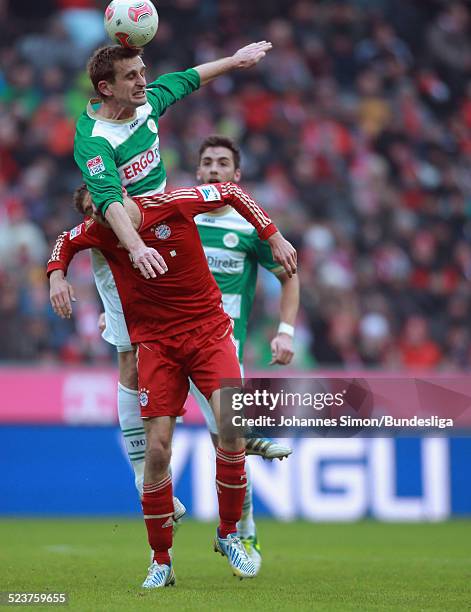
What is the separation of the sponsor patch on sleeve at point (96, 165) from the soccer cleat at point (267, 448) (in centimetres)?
189

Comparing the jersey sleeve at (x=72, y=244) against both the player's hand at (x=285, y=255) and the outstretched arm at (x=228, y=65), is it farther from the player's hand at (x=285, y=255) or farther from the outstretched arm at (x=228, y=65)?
the outstretched arm at (x=228, y=65)

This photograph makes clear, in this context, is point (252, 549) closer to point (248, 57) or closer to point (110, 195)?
point (110, 195)

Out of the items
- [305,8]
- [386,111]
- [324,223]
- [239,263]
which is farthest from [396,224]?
[239,263]

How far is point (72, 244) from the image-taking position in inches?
289

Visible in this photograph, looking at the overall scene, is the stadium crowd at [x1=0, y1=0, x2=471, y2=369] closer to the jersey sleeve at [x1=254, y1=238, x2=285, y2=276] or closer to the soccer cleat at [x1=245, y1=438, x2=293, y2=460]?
the jersey sleeve at [x1=254, y1=238, x2=285, y2=276]

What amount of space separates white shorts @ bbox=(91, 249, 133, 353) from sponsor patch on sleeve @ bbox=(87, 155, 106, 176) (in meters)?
0.97

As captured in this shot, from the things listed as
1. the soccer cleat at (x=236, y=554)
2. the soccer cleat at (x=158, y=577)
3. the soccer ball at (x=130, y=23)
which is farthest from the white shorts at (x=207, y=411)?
the soccer ball at (x=130, y=23)

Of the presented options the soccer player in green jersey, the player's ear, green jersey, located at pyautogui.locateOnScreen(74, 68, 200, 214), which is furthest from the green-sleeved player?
the player's ear

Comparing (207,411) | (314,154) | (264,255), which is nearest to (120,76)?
(264,255)

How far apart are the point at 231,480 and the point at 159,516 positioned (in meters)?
0.47

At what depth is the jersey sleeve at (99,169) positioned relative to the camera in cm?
685

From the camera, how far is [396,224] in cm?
1783

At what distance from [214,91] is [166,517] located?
39.8 ft

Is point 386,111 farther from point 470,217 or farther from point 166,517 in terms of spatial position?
point 166,517
